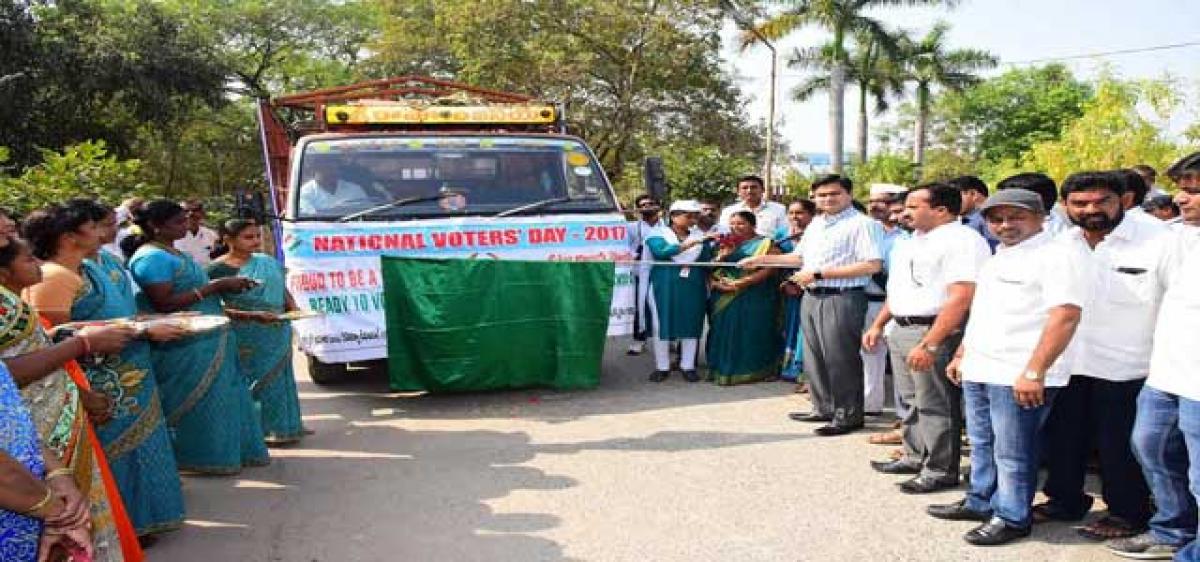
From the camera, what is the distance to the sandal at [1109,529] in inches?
149

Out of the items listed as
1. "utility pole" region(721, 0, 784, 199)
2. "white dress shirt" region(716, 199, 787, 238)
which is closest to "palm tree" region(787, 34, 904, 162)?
"utility pole" region(721, 0, 784, 199)

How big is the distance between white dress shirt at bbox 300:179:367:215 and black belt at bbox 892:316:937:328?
388cm

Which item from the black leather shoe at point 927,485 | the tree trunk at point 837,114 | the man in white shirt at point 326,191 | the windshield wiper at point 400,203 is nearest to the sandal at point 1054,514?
the black leather shoe at point 927,485

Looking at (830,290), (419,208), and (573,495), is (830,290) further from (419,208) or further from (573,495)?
(419,208)

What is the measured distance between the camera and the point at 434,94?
8.99 m

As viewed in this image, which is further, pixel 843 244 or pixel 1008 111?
pixel 1008 111

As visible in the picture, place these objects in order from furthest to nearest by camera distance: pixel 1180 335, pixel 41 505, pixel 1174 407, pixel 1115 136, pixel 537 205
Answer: pixel 1115 136
pixel 537 205
pixel 1174 407
pixel 1180 335
pixel 41 505

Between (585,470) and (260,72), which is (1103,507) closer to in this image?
(585,470)

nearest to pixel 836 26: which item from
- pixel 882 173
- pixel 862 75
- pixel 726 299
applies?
pixel 882 173

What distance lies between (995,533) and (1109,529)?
493 millimetres

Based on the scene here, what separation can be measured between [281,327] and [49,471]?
128 inches

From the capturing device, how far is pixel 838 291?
18.5 feet

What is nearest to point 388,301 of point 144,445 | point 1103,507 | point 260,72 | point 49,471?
point 144,445

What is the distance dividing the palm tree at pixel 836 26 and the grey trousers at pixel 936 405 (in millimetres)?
20643
